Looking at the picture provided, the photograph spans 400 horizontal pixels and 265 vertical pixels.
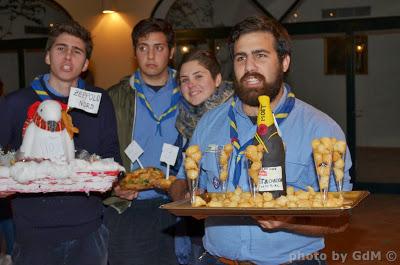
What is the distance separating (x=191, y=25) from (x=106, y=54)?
144cm

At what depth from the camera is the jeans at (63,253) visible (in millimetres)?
2670

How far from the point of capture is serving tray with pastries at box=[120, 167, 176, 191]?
3.19 meters

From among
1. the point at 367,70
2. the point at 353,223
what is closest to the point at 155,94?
the point at 353,223

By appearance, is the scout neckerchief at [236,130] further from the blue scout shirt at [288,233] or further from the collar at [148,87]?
the collar at [148,87]

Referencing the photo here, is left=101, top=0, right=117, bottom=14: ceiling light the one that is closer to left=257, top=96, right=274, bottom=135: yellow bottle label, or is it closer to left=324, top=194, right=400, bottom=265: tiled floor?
left=324, top=194, right=400, bottom=265: tiled floor

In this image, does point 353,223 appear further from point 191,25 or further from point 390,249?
point 191,25

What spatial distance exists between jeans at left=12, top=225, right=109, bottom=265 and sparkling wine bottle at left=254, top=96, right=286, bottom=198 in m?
1.04

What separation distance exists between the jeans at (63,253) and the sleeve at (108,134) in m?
0.40

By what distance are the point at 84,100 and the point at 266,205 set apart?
3.73ft

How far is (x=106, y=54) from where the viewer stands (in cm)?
962

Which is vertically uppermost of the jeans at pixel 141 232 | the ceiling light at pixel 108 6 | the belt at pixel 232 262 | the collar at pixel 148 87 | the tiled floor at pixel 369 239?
the ceiling light at pixel 108 6

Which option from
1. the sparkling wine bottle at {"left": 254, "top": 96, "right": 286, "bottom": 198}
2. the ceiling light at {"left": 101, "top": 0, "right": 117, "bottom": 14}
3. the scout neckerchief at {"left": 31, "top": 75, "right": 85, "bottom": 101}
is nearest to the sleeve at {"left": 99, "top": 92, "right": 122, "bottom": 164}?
the scout neckerchief at {"left": 31, "top": 75, "right": 85, "bottom": 101}

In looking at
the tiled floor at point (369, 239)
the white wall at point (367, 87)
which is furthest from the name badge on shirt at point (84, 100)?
the white wall at point (367, 87)

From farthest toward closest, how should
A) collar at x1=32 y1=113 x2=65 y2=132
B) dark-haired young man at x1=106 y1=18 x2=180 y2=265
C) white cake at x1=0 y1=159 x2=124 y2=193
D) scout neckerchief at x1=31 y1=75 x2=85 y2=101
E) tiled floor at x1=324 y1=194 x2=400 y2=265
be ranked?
tiled floor at x1=324 y1=194 x2=400 y2=265, dark-haired young man at x1=106 y1=18 x2=180 y2=265, scout neckerchief at x1=31 y1=75 x2=85 y2=101, collar at x1=32 y1=113 x2=65 y2=132, white cake at x1=0 y1=159 x2=124 y2=193
